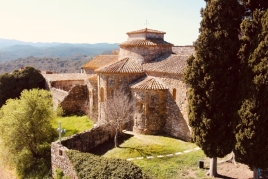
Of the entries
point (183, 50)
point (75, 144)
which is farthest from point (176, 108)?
point (183, 50)

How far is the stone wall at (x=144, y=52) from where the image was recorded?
25625 millimetres

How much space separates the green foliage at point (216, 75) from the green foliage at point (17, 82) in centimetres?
3572

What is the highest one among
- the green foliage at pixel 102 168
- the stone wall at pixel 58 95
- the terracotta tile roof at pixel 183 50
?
the terracotta tile roof at pixel 183 50

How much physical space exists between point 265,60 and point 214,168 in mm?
6704

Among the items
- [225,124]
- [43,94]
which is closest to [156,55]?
[43,94]

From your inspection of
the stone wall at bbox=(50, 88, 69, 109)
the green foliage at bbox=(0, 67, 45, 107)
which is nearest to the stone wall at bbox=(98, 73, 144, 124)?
the stone wall at bbox=(50, 88, 69, 109)

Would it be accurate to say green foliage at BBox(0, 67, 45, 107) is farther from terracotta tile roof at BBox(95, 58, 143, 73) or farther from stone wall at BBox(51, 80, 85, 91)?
terracotta tile roof at BBox(95, 58, 143, 73)

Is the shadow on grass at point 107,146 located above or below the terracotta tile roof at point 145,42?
below

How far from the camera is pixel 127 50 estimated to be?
26.8 meters

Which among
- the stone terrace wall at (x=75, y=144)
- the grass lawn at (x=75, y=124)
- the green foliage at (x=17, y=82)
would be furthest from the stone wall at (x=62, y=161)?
the green foliage at (x=17, y=82)

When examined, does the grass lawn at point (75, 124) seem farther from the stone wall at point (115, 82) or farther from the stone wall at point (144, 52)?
the stone wall at point (144, 52)

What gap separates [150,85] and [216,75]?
9950 millimetres

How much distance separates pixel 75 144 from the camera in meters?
19.5

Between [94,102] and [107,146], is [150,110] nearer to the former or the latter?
[107,146]
